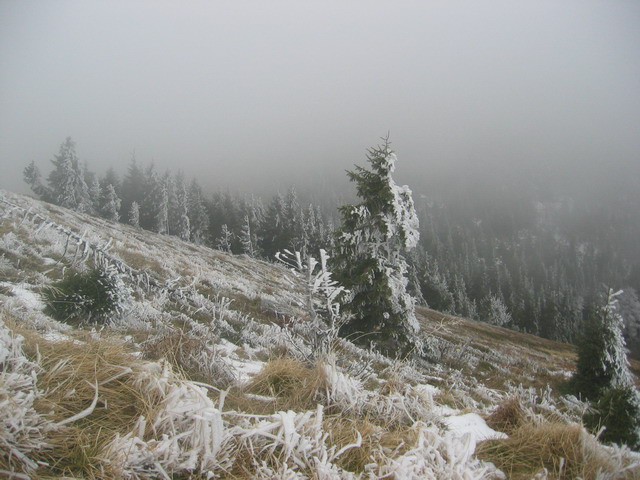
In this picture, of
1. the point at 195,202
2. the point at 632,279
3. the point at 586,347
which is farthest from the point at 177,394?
the point at 632,279

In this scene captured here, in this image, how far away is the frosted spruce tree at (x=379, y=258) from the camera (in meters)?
14.6

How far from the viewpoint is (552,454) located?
8.32 feet

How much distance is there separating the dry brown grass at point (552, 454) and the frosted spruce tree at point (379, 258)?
11493 millimetres

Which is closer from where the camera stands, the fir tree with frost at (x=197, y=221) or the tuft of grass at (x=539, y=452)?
the tuft of grass at (x=539, y=452)

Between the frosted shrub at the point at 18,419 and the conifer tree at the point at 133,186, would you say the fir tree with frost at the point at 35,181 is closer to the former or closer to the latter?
the conifer tree at the point at 133,186

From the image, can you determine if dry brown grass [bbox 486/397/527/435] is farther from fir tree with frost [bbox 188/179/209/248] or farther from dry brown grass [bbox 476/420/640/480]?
fir tree with frost [bbox 188/179/209/248]

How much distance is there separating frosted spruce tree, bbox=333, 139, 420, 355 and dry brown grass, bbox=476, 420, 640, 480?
37.7ft

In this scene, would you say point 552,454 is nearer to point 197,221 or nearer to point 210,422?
point 210,422

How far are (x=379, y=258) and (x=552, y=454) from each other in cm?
1242

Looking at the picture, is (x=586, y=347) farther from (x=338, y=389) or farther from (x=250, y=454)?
(x=250, y=454)

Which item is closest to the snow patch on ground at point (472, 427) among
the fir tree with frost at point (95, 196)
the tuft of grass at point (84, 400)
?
the tuft of grass at point (84, 400)

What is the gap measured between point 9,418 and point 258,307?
46.3 feet

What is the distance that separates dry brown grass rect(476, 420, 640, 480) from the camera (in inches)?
90.2

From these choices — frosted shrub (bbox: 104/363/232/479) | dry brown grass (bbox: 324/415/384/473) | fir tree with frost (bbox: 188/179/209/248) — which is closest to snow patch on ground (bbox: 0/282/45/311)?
frosted shrub (bbox: 104/363/232/479)
